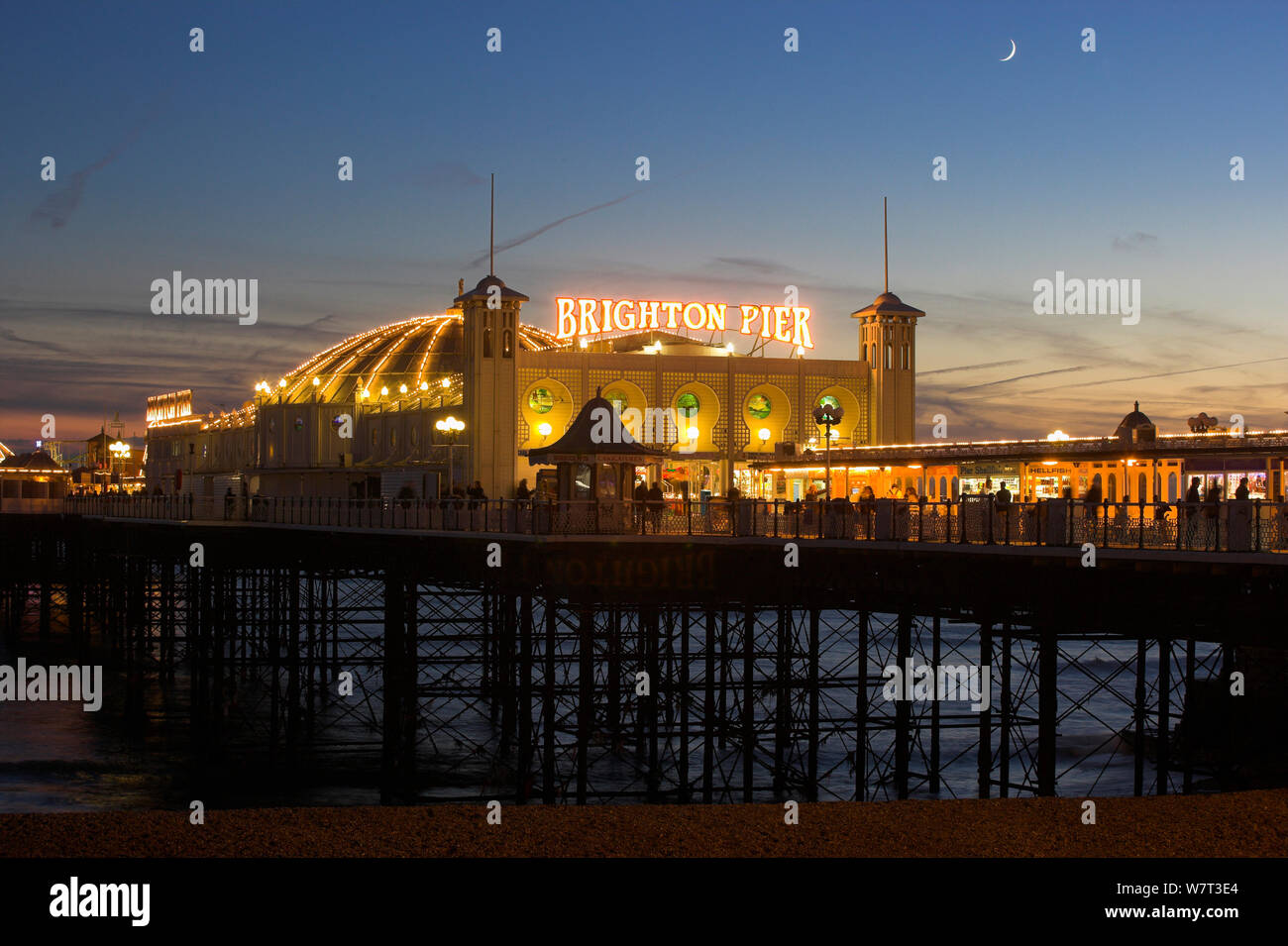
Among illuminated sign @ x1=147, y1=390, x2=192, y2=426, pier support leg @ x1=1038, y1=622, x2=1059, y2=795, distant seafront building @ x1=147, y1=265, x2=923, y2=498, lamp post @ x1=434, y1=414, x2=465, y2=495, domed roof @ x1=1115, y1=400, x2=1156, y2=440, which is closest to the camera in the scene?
pier support leg @ x1=1038, y1=622, x2=1059, y2=795

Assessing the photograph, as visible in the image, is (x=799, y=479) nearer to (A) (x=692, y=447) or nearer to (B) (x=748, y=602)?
(A) (x=692, y=447)

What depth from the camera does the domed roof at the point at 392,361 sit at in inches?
3260

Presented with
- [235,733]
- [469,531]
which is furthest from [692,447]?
[469,531]

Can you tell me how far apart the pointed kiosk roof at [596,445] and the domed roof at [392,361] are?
134 ft

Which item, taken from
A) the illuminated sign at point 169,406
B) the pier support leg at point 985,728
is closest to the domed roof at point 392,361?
the illuminated sign at point 169,406

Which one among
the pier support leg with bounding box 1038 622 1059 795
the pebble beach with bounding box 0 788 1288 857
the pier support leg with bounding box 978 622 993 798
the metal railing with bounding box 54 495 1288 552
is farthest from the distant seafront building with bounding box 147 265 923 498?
the pebble beach with bounding box 0 788 1288 857

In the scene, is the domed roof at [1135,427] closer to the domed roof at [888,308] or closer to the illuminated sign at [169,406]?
the domed roof at [888,308]

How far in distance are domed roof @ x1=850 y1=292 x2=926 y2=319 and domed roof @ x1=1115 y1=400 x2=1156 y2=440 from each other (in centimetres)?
2647

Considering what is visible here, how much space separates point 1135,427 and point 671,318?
34.0m

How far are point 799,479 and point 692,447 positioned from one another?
9.49m

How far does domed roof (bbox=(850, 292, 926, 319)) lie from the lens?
70875mm

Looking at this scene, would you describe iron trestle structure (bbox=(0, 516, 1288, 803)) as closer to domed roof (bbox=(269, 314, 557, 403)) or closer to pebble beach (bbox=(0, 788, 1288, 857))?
pebble beach (bbox=(0, 788, 1288, 857))

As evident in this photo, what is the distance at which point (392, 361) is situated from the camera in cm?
8562

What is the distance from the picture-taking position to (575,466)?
34906 millimetres
